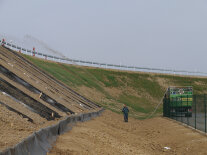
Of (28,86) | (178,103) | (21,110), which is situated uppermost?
(28,86)

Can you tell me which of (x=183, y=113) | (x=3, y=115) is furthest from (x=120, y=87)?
(x=3, y=115)

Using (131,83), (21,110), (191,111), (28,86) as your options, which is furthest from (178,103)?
(131,83)

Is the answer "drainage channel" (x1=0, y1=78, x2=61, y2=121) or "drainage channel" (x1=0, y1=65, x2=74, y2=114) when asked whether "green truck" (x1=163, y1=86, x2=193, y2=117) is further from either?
"drainage channel" (x1=0, y1=78, x2=61, y2=121)

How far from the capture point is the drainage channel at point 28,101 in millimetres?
12680

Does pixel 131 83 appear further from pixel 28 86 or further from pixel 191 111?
pixel 28 86

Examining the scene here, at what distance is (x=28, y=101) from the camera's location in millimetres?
13102

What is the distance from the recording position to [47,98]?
1577 centimetres

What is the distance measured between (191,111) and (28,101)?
12.3m

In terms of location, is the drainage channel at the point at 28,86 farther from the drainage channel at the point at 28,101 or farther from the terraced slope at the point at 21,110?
the drainage channel at the point at 28,101

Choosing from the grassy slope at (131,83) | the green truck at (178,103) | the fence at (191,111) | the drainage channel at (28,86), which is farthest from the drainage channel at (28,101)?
the grassy slope at (131,83)

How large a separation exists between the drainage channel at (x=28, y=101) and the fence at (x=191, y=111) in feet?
25.0

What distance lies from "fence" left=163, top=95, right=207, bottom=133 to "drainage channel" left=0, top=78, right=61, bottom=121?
762 centimetres

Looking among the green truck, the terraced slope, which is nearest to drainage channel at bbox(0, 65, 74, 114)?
the terraced slope

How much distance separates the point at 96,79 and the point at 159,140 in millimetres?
37559
